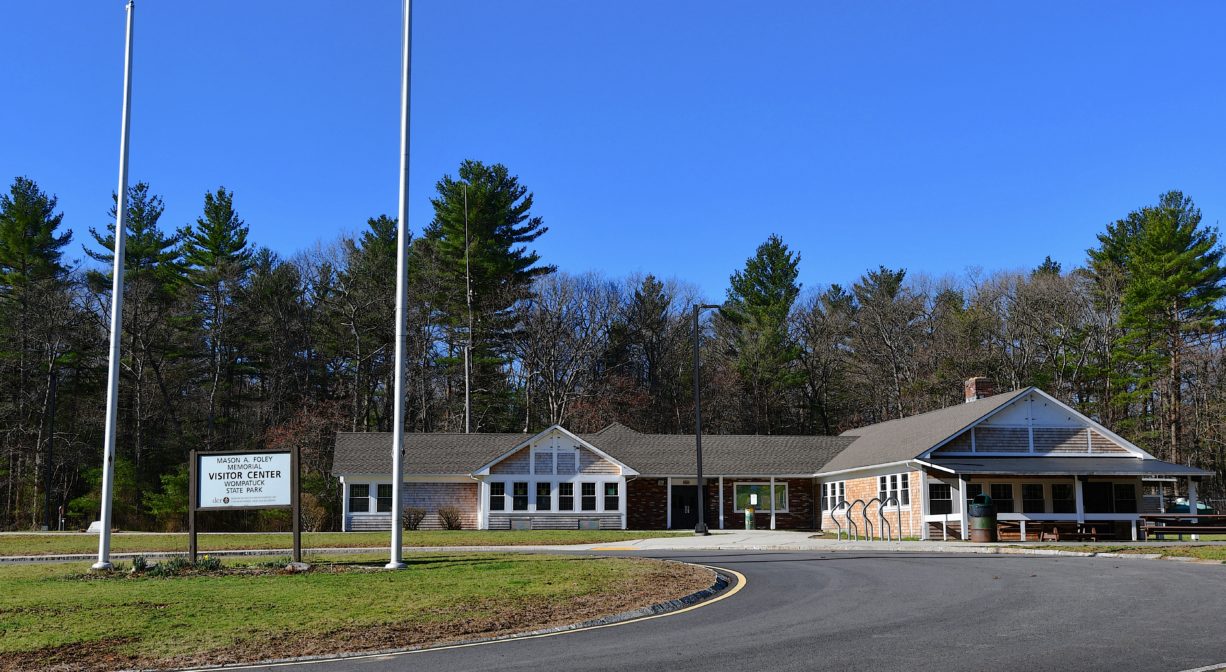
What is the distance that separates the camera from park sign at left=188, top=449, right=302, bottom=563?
19.2m

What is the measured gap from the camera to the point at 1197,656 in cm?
895

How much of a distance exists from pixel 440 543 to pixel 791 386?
119ft

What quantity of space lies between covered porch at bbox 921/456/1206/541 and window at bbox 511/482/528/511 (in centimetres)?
1617

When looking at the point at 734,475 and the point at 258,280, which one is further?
the point at 258,280

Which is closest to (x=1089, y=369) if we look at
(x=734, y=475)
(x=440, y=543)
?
(x=734, y=475)

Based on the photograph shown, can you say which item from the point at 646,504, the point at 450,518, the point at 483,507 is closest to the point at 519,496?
the point at 483,507

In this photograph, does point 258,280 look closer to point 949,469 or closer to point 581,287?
point 581,287

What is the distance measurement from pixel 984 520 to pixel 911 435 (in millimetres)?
8717

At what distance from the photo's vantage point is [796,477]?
43344mm

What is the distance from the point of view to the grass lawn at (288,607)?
10.2 m

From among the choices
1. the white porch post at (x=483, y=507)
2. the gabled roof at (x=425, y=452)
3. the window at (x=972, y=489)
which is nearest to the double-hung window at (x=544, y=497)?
the white porch post at (x=483, y=507)

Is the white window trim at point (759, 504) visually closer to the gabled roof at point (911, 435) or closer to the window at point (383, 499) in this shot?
the gabled roof at point (911, 435)

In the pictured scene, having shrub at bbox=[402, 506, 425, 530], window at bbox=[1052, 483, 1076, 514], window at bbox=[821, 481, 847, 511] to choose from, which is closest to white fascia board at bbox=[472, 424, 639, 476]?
shrub at bbox=[402, 506, 425, 530]

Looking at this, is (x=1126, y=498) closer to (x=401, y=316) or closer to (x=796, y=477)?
(x=796, y=477)
